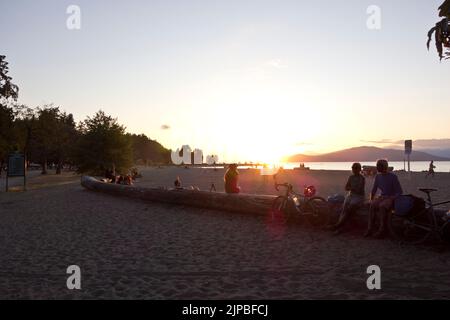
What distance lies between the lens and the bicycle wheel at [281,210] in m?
12.1

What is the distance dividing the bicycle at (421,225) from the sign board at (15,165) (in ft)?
83.6

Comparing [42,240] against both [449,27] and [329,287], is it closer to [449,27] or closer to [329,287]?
[329,287]

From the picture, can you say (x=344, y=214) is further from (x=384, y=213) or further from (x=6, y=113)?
(x=6, y=113)

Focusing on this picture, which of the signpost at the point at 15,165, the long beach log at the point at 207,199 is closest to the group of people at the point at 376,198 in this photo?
the long beach log at the point at 207,199

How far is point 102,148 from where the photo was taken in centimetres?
4659

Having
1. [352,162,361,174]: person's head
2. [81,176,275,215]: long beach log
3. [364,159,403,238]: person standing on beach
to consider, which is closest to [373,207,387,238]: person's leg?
[364,159,403,238]: person standing on beach

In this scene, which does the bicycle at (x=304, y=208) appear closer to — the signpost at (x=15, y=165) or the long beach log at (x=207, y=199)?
the long beach log at (x=207, y=199)

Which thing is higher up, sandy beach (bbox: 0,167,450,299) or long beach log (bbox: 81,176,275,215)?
long beach log (bbox: 81,176,275,215)

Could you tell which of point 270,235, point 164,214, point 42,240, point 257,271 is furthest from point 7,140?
point 257,271

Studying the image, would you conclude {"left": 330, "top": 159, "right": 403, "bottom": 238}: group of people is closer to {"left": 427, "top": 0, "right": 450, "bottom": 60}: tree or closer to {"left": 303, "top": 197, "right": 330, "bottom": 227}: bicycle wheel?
{"left": 303, "top": 197, "right": 330, "bottom": 227}: bicycle wheel

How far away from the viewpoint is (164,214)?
1559 cm

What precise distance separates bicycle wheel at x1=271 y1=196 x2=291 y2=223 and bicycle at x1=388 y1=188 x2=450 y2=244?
11.4 feet

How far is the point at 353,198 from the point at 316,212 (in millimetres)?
1481

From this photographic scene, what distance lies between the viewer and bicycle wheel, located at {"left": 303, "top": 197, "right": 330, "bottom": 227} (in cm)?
1124
